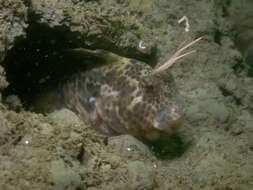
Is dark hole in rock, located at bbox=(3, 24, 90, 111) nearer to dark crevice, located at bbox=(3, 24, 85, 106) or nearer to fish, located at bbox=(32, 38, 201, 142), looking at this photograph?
dark crevice, located at bbox=(3, 24, 85, 106)

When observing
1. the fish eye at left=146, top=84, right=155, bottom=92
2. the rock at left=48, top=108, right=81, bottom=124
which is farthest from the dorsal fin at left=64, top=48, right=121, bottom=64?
the rock at left=48, top=108, right=81, bottom=124

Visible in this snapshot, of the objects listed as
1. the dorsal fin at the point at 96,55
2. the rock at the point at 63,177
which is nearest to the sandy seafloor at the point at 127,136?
the rock at the point at 63,177

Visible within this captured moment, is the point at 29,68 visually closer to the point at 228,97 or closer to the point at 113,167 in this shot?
the point at 113,167

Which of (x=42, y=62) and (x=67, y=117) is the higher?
(x=67, y=117)

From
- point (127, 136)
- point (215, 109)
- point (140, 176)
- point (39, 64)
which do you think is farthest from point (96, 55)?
point (140, 176)

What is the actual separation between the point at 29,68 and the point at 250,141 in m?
3.18

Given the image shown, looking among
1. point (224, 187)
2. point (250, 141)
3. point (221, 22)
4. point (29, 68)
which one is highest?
point (221, 22)

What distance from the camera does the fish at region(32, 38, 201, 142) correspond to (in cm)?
366

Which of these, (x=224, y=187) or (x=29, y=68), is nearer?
(x=224, y=187)

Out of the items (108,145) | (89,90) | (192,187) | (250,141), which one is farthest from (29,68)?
(250,141)

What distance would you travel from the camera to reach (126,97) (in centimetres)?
385

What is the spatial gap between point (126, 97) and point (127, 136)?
56 centimetres

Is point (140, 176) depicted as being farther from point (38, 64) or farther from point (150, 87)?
point (38, 64)

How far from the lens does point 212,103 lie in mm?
4289
